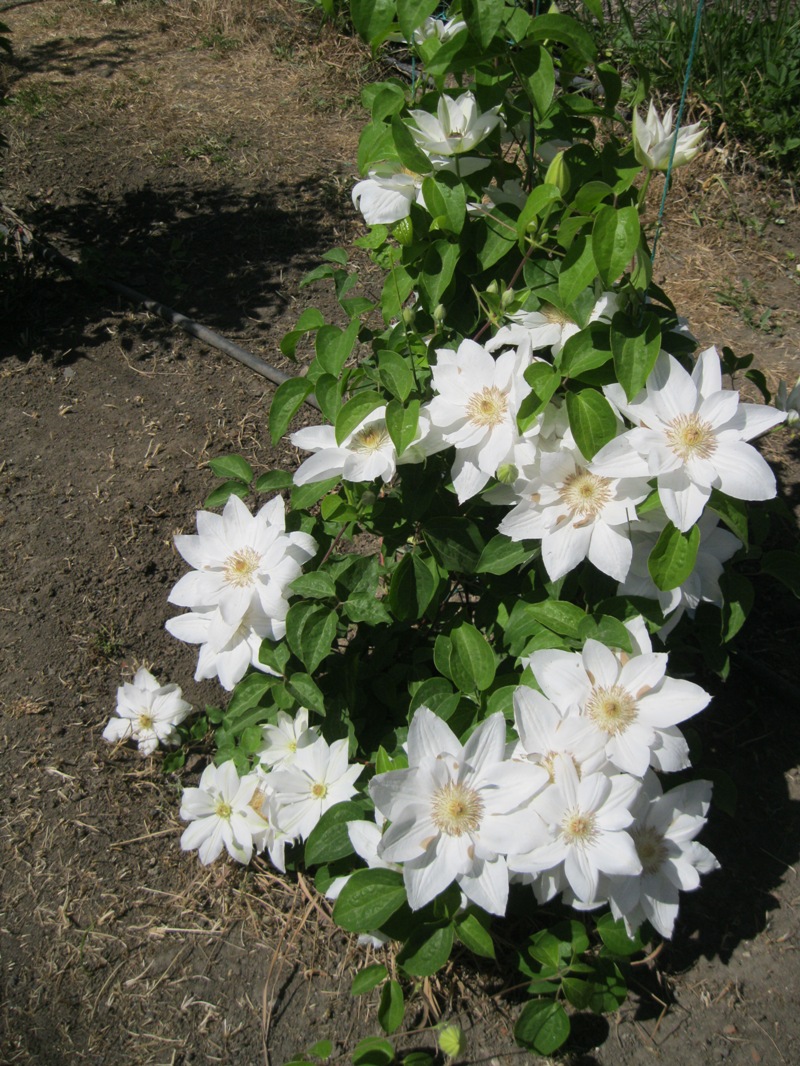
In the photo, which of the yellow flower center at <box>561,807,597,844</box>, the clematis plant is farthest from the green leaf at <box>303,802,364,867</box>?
the yellow flower center at <box>561,807,597,844</box>

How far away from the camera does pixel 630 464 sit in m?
1.09

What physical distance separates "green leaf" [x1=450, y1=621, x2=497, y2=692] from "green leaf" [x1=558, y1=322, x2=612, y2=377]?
16.5 inches

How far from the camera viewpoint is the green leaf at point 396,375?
1197 millimetres

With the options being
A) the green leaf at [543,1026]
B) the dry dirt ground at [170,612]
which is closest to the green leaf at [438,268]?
the green leaf at [543,1026]

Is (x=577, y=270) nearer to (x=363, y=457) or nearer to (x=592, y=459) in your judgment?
(x=592, y=459)

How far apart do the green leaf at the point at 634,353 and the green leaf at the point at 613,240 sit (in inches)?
3.1

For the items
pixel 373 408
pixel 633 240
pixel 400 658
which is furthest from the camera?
pixel 400 658

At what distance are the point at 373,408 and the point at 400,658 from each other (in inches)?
Answer: 25.1

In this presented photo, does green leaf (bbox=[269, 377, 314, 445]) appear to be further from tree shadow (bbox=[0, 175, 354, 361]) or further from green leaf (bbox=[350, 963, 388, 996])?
tree shadow (bbox=[0, 175, 354, 361])

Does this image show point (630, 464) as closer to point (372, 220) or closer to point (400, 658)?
point (372, 220)

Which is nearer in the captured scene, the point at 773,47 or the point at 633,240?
the point at 633,240

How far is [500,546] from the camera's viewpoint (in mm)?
1315

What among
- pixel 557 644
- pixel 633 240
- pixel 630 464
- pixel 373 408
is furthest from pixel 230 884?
pixel 633 240

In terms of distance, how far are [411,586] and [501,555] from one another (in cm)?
15
